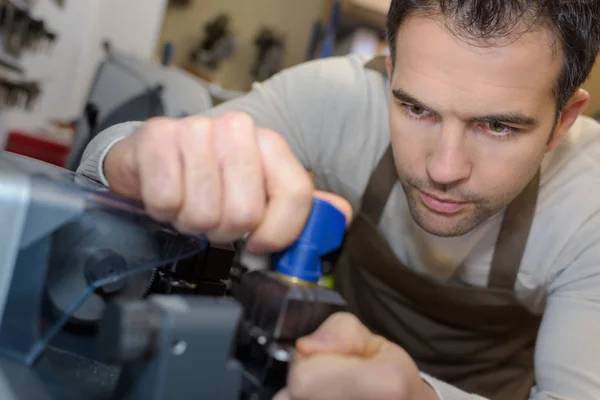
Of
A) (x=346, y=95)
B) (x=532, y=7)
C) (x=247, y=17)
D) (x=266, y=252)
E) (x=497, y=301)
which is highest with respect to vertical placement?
(x=247, y=17)

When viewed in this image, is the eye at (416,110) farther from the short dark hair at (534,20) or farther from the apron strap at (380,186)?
the apron strap at (380,186)

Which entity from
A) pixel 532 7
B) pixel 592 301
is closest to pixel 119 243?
pixel 532 7

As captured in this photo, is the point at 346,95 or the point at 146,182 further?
the point at 346,95

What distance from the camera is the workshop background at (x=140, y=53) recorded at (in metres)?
1.42

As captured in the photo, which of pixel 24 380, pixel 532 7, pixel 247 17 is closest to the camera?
pixel 24 380

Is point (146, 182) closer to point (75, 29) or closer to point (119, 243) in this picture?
point (119, 243)

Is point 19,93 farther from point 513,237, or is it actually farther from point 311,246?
point 311,246

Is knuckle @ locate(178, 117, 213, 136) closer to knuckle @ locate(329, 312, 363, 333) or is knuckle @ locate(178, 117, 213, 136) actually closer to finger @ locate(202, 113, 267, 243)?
finger @ locate(202, 113, 267, 243)

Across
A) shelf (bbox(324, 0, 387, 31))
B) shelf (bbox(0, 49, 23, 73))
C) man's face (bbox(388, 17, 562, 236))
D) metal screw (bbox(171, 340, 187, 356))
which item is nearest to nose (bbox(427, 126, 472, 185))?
man's face (bbox(388, 17, 562, 236))

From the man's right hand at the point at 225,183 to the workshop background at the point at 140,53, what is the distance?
2.23 feet

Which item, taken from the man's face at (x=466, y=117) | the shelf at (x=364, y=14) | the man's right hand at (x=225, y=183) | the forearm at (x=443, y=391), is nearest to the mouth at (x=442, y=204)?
the man's face at (x=466, y=117)

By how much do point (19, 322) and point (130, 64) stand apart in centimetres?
130

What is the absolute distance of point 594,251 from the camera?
0.75 m

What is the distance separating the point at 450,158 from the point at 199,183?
35cm
